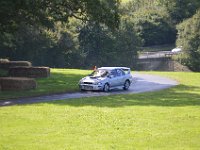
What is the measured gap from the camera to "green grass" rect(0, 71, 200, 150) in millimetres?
13750

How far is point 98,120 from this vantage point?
59.4 ft

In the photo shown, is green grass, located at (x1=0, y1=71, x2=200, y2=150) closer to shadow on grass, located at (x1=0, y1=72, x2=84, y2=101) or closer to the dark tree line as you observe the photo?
shadow on grass, located at (x1=0, y1=72, x2=84, y2=101)

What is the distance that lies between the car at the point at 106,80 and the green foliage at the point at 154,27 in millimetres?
65262

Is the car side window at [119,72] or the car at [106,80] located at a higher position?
the car side window at [119,72]

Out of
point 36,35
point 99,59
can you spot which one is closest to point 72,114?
point 36,35

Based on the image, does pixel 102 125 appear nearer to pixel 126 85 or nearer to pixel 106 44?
pixel 126 85

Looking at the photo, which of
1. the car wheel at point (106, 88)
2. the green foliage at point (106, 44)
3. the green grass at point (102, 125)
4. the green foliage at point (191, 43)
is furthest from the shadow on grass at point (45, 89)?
the green foliage at point (191, 43)

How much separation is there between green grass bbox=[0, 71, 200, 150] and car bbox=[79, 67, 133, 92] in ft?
21.2

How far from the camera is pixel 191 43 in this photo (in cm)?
7350

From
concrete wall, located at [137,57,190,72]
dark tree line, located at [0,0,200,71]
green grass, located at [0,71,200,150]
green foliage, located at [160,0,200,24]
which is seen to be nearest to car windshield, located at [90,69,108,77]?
green grass, located at [0,71,200,150]

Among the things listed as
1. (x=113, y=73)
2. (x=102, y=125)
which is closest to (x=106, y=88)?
(x=113, y=73)

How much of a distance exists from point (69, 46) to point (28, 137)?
177ft

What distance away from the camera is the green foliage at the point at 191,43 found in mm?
73062

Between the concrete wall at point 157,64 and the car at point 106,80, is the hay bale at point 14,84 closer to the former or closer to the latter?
the car at point 106,80
